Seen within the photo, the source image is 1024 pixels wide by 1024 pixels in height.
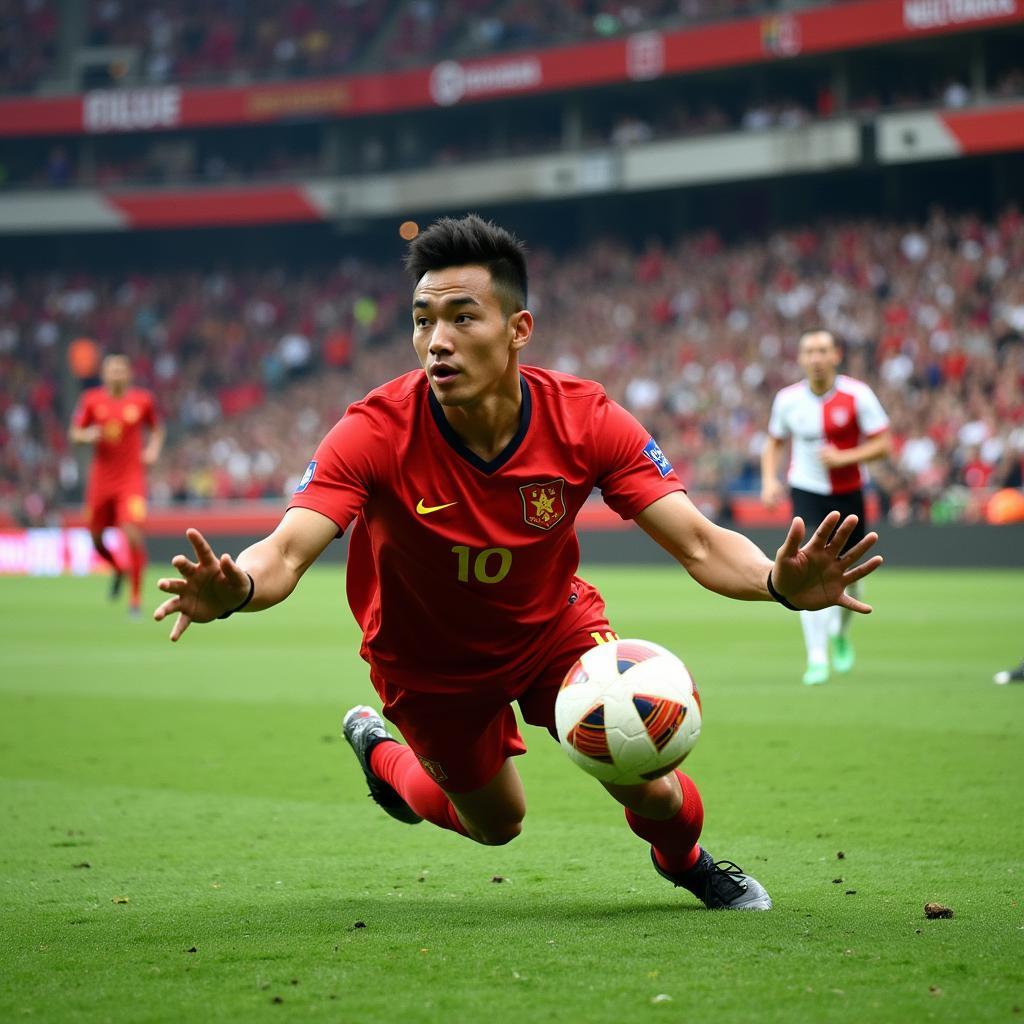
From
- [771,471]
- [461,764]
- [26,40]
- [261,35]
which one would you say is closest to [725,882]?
[461,764]

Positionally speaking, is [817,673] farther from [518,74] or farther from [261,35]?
[261,35]

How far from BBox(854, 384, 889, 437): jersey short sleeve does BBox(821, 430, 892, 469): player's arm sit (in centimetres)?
5

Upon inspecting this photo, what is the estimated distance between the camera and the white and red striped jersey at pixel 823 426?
12242mm

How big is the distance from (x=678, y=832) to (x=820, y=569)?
99 centimetres

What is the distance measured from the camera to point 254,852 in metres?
6.34

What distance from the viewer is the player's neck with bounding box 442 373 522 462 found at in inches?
200

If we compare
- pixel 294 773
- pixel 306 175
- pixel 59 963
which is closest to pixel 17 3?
pixel 306 175

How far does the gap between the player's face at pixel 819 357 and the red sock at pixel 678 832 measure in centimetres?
733

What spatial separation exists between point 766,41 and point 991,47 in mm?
5058

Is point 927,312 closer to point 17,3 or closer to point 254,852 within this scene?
point 254,852

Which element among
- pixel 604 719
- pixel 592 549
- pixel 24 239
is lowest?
pixel 592 549

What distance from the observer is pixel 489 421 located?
5098 millimetres

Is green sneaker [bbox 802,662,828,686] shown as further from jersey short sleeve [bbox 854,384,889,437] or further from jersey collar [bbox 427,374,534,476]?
jersey collar [bbox 427,374,534,476]

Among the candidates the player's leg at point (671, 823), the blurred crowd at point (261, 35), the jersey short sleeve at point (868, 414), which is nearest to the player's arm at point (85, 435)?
the jersey short sleeve at point (868, 414)
